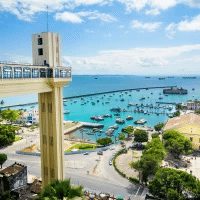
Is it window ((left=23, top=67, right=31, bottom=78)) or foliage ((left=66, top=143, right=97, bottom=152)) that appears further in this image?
foliage ((left=66, top=143, right=97, bottom=152))

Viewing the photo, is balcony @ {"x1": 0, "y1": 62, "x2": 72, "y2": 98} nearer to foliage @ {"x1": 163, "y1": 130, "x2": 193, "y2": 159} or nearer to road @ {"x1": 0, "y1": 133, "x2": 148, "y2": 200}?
road @ {"x1": 0, "y1": 133, "x2": 148, "y2": 200}

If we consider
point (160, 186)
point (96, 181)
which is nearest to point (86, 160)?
point (96, 181)

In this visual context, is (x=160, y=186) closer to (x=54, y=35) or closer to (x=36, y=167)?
(x=54, y=35)

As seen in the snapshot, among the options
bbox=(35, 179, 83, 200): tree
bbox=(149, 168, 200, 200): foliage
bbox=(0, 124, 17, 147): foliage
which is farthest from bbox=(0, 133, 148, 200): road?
bbox=(35, 179, 83, 200): tree

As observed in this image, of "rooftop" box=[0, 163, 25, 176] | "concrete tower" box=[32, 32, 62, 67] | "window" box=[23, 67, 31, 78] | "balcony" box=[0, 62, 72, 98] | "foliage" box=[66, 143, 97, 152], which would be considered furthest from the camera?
"foliage" box=[66, 143, 97, 152]

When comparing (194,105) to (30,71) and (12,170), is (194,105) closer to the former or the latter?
(12,170)

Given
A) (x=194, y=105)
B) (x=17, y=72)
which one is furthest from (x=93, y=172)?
(x=194, y=105)
